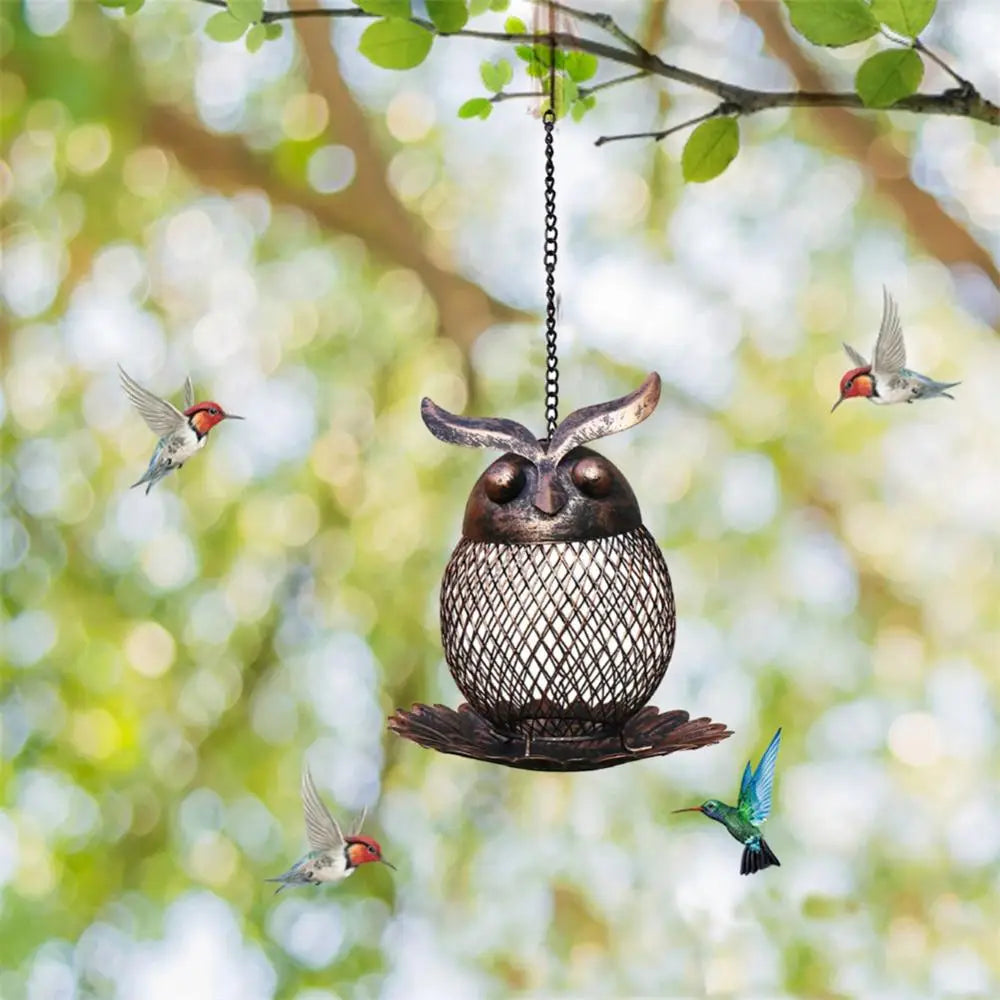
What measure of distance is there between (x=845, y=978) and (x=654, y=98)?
2.15 m

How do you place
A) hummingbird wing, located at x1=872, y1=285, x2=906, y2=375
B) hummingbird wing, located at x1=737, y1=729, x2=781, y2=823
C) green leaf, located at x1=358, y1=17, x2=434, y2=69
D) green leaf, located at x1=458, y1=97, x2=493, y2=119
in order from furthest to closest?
1. hummingbird wing, located at x1=737, y1=729, x2=781, y2=823
2. hummingbird wing, located at x1=872, y1=285, x2=906, y2=375
3. green leaf, located at x1=458, y1=97, x2=493, y2=119
4. green leaf, located at x1=358, y1=17, x2=434, y2=69

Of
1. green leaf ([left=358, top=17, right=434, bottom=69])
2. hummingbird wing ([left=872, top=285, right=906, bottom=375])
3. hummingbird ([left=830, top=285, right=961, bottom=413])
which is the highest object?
green leaf ([left=358, top=17, right=434, bottom=69])

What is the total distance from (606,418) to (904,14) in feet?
1.43

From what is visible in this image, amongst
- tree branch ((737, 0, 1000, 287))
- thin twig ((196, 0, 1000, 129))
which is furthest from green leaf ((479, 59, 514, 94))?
tree branch ((737, 0, 1000, 287))

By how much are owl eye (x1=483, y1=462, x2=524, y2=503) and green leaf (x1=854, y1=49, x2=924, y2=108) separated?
47 centimetres

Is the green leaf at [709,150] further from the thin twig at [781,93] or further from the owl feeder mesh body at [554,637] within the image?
the owl feeder mesh body at [554,637]

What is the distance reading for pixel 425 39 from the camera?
3.65ft

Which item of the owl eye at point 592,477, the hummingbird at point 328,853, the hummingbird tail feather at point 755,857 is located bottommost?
the hummingbird at point 328,853

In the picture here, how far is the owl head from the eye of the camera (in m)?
1.27

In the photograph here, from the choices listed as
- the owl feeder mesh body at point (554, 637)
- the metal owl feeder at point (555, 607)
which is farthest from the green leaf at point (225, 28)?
the owl feeder mesh body at point (554, 637)

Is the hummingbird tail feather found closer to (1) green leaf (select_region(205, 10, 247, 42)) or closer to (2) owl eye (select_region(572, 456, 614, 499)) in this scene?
(2) owl eye (select_region(572, 456, 614, 499))

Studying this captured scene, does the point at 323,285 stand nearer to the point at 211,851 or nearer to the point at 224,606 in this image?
the point at 224,606

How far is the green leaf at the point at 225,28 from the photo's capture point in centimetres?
119

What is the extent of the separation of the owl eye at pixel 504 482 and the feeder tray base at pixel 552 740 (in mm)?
249
